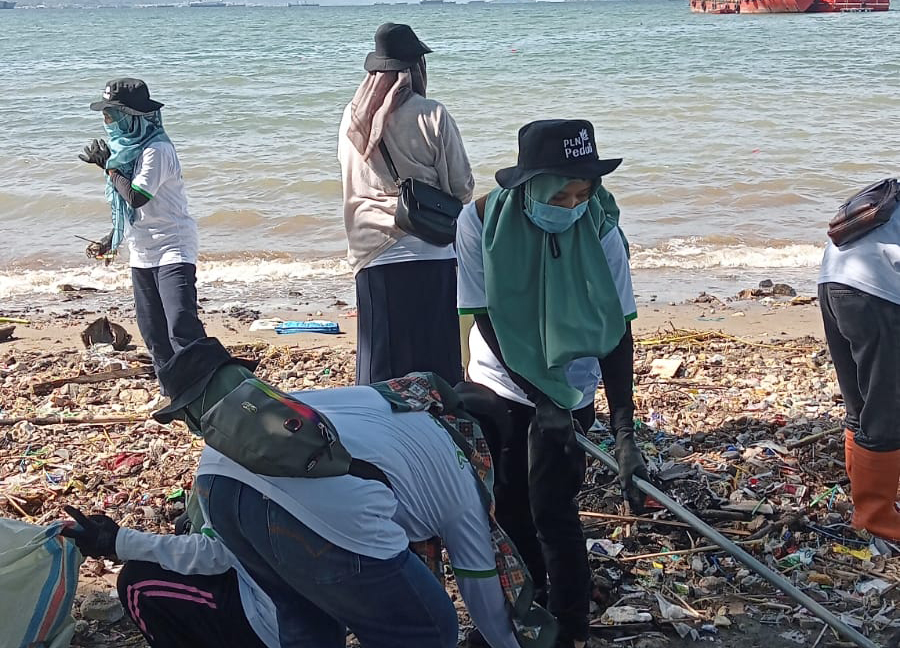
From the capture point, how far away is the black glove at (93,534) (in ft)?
9.78

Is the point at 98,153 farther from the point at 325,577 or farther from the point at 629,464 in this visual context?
the point at 325,577

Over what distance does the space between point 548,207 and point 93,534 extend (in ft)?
5.41

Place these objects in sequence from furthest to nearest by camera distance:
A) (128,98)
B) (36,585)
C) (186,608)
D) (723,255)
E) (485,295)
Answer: (723,255)
(128,98)
(485,295)
(36,585)
(186,608)

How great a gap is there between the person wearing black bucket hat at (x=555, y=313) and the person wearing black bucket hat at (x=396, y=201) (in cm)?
104

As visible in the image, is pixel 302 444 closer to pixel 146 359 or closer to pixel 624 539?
pixel 624 539

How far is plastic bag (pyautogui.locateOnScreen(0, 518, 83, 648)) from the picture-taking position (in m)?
3.01

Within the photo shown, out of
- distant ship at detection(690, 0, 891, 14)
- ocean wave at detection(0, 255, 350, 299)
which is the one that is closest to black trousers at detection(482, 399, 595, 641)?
ocean wave at detection(0, 255, 350, 299)

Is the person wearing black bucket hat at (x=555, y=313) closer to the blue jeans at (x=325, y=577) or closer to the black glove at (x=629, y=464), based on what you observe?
the black glove at (x=629, y=464)

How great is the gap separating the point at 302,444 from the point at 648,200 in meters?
11.5

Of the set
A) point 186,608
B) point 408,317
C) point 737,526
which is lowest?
point 737,526

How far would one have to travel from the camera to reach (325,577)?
7.89 feet

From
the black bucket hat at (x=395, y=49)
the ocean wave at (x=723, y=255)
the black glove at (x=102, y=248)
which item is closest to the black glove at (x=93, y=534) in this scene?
the black bucket hat at (x=395, y=49)

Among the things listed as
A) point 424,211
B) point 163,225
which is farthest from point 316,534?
point 163,225

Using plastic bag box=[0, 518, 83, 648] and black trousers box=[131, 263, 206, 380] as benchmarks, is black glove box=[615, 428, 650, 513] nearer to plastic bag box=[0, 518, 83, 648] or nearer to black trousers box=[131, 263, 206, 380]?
plastic bag box=[0, 518, 83, 648]
